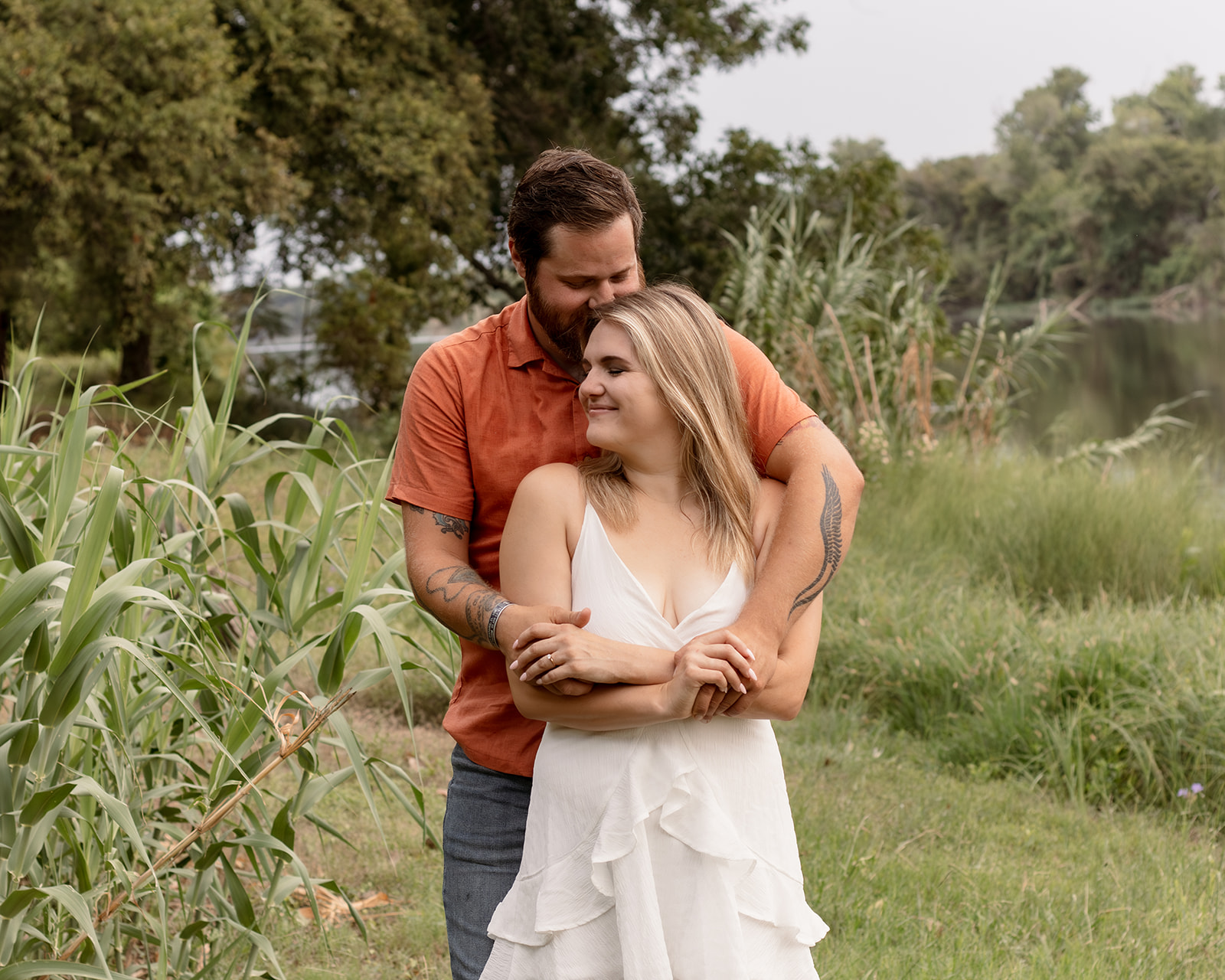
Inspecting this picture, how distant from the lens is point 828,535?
76.8 inches

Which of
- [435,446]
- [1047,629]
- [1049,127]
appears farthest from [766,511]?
[1049,127]

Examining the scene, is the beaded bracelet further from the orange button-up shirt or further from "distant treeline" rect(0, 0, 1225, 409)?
"distant treeline" rect(0, 0, 1225, 409)

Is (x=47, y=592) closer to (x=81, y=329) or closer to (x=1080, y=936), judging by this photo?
(x=1080, y=936)

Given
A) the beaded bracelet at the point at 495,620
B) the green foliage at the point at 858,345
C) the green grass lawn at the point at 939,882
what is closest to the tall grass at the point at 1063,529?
the green foliage at the point at 858,345

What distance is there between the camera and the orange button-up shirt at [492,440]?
6.82ft

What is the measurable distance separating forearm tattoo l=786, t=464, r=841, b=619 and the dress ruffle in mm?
352

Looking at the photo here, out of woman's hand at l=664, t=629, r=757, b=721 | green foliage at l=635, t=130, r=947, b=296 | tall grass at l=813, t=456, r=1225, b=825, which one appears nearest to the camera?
woman's hand at l=664, t=629, r=757, b=721

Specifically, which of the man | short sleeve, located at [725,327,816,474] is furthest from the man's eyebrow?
short sleeve, located at [725,327,816,474]

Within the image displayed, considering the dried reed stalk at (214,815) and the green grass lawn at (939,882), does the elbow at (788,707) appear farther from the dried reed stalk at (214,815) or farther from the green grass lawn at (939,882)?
the green grass lawn at (939,882)

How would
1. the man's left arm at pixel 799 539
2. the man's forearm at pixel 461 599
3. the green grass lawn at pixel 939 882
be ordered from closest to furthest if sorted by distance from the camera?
the man's left arm at pixel 799 539 → the man's forearm at pixel 461 599 → the green grass lawn at pixel 939 882

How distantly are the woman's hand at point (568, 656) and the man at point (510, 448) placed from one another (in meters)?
0.25

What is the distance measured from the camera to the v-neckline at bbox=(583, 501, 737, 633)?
71.6 inches

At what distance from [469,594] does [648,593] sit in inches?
11.8

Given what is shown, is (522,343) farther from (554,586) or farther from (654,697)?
(654,697)
